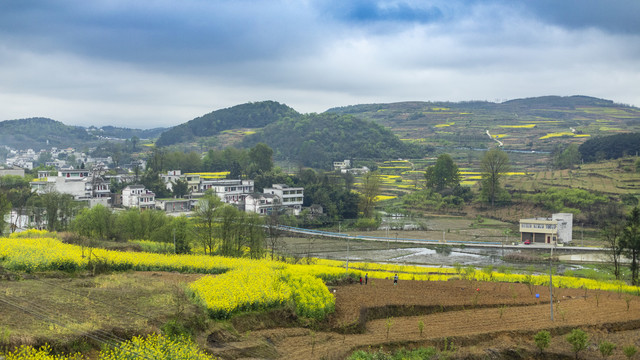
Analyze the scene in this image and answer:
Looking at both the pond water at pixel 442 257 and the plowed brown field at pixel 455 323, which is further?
the pond water at pixel 442 257

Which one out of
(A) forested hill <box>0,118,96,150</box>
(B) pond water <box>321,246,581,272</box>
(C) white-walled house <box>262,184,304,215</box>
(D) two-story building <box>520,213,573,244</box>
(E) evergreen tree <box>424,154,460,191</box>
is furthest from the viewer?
(A) forested hill <box>0,118,96,150</box>

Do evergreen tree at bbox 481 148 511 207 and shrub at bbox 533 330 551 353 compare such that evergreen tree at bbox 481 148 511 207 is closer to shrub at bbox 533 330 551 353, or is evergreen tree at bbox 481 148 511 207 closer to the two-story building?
the two-story building

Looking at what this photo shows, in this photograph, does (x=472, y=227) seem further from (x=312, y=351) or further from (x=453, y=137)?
(x=453, y=137)

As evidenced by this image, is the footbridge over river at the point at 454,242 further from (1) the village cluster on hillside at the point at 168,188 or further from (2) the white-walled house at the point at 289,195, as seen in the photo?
(2) the white-walled house at the point at 289,195

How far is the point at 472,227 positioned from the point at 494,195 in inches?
387

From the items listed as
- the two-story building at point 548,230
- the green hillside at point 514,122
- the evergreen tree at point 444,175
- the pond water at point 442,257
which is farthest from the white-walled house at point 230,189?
the green hillside at point 514,122

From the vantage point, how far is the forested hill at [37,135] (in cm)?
17725

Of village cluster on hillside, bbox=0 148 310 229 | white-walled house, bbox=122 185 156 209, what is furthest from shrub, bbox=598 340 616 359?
white-walled house, bbox=122 185 156 209

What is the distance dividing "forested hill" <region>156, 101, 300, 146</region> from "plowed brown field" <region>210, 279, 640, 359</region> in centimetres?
14166

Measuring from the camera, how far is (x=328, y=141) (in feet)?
397

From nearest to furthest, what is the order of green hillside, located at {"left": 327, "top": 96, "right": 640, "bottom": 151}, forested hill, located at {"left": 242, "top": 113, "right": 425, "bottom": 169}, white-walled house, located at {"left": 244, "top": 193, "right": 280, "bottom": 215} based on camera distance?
white-walled house, located at {"left": 244, "top": 193, "right": 280, "bottom": 215} → forested hill, located at {"left": 242, "top": 113, "right": 425, "bottom": 169} → green hillside, located at {"left": 327, "top": 96, "right": 640, "bottom": 151}

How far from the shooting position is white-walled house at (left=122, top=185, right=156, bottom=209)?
2472 inches

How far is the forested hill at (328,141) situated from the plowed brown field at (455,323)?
277 ft

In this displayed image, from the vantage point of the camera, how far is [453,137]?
405ft
